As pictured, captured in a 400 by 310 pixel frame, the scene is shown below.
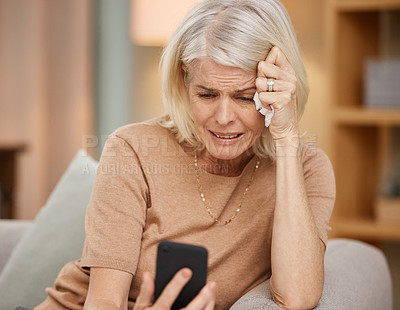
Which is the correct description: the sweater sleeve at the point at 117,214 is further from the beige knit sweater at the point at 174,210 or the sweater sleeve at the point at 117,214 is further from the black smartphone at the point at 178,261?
the black smartphone at the point at 178,261

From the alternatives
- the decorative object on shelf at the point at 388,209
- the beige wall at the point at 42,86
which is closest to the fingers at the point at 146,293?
the decorative object on shelf at the point at 388,209

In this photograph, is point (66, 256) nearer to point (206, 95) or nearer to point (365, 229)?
point (206, 95)

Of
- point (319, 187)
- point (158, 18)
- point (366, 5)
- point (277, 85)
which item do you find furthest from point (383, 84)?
point (277, 85)

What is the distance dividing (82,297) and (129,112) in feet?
7.10

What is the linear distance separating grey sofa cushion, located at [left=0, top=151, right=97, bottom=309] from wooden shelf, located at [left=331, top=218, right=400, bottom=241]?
4.03 ft

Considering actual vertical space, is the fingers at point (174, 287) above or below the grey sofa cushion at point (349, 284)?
above

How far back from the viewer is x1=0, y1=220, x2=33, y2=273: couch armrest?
1.88 meters

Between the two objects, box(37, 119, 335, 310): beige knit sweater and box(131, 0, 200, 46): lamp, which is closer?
box(37, 119, 335, 310): beige knit sweater

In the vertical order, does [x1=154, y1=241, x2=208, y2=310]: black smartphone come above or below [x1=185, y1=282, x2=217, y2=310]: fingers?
above

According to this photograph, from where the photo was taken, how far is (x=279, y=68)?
1.35m

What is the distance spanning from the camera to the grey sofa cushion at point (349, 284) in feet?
4.39

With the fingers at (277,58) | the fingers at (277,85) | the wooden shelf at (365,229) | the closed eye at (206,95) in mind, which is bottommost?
the wooden shelf at (365,229)

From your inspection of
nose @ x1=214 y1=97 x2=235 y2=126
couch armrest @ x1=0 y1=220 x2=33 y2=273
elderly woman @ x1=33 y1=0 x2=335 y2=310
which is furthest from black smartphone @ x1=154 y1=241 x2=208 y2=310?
couch armrest @ x1=0 y1=220 x2=33 y2=273

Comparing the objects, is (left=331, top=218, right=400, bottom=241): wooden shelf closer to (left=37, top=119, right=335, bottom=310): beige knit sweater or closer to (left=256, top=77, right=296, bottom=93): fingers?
(left=37, top=119, right=335, bottom=310): beige knit sweater
